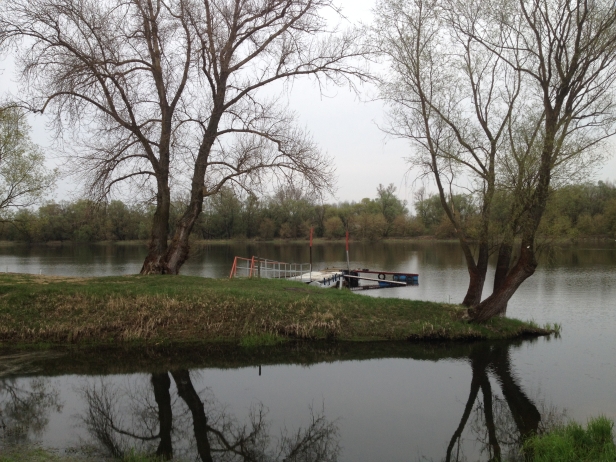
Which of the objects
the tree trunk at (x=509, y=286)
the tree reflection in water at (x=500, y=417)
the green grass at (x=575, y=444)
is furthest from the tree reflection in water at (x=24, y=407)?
the tree trunk at (x=509, y=286)

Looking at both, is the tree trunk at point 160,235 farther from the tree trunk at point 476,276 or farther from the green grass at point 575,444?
the green grass at point 575,444

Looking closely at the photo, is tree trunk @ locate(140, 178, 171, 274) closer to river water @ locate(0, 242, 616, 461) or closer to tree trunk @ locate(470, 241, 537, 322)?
river water @ locate(0, 242, 616, 461)

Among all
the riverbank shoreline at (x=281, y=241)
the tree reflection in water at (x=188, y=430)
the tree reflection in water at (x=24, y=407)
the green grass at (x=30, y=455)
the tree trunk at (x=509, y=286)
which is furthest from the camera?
the riverbank shoreline at (x=281, y=241)

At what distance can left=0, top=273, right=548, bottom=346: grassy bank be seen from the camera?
43.9 feet

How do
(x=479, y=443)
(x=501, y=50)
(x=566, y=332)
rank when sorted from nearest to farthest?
(x=479, y=443), (x=501, y=50), (x=566, y=332)

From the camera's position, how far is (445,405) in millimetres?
9617

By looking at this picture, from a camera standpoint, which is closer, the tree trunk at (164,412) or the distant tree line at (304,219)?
the tree trunk at (164,412)

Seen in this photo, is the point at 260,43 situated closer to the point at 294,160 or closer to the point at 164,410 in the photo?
the point at 294,160

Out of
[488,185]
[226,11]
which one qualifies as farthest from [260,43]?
A: [488,185]

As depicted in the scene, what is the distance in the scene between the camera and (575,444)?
7219 mm

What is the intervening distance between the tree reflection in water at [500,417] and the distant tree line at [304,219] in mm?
5507

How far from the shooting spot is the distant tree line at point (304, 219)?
1566 centimetres

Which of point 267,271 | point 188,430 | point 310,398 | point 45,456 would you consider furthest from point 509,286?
point 267,271

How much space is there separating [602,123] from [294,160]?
9611mm
